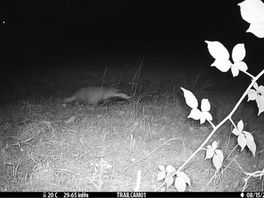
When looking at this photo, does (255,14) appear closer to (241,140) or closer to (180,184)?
(241,140)

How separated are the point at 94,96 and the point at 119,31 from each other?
440cm

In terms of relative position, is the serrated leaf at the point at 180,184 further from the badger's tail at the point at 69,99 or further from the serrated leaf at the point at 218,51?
the badger's tail at the point at 69,99

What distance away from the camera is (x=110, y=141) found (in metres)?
2.14

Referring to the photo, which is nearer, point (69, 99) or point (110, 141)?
point (110, 141)

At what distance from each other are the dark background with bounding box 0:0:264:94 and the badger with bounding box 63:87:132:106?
195 centimetres

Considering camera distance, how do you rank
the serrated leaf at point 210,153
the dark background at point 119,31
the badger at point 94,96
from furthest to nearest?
the dark background at point 119,31, the badger at point 94,96, the serrated leaf at point 210,153

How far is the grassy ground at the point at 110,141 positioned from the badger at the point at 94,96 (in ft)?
0.41

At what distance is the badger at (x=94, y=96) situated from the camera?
3018mm

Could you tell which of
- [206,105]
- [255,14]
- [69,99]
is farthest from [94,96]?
[255,14]

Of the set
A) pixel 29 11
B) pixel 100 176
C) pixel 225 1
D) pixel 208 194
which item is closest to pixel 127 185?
pixel 100 176

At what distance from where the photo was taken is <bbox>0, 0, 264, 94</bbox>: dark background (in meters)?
5.75

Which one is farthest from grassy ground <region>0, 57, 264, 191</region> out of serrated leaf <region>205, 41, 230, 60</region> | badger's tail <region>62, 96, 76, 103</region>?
serrated leaf <region>205, 41, 230, 60</region>

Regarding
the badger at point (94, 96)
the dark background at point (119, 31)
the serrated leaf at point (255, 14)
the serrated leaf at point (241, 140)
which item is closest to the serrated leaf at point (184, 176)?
the serrated leaf at point (241, 140)

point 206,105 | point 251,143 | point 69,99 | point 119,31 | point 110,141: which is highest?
point 119,31
